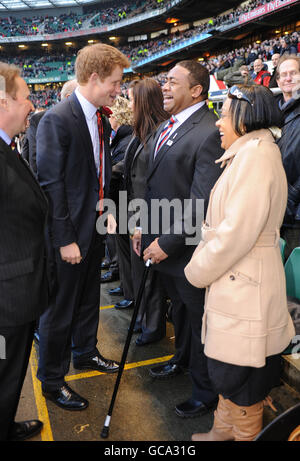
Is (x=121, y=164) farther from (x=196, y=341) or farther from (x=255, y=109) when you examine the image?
(x=255, y=109)

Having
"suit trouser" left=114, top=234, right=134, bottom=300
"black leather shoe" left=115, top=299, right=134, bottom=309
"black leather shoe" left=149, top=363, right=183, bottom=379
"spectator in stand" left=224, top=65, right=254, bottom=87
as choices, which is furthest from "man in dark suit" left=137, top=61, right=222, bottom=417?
"black leather shoe" left=115, top=299, right=134, bottom=309

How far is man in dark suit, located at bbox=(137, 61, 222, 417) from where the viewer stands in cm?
207

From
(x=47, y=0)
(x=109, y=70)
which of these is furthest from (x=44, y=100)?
(x=109, y=70)

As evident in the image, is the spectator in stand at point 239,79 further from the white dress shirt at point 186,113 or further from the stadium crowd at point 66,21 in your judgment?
the stadium crowd at point 66,21

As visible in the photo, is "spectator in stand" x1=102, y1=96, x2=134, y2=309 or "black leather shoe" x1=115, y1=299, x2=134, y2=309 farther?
"black leather shoe" x1=115, y1=299, x2=134, y2=309

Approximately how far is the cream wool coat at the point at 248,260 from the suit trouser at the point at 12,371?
3.04 feet

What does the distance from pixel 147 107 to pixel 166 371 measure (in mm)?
2024

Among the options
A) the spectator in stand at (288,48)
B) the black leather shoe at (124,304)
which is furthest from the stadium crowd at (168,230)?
the spectator in stand at (288,48)

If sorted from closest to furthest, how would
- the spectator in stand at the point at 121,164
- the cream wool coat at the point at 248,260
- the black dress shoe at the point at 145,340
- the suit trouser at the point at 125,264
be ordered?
the cream wool coat at the point at 248,260 → the black dress shoe at the point at 145,340 → the spectator in stand at the point at 121,164 → the suit trouser at the point at 125,264

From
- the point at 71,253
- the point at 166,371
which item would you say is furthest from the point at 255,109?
the point at 166,371

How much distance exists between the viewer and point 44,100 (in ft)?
140

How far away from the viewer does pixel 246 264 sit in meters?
1.57

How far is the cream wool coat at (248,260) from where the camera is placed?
4.93 ft

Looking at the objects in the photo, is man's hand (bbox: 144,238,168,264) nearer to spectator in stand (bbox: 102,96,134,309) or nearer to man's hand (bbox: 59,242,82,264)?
man's hand (bbox: 59,242,82,264)
